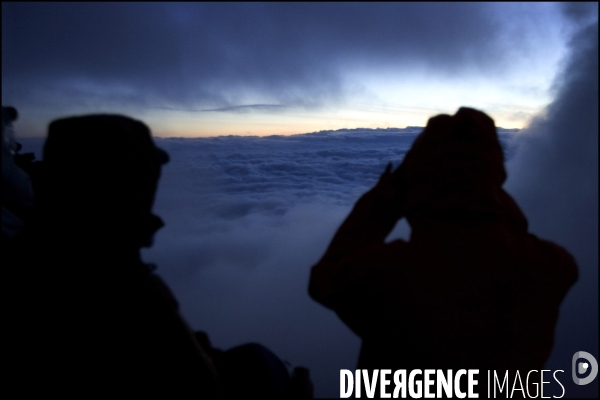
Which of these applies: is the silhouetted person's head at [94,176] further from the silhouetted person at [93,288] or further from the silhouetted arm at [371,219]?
the silhouetted arm at [371,219]

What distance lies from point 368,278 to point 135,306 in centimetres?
65

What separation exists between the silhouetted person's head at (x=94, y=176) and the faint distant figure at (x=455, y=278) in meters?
0.63

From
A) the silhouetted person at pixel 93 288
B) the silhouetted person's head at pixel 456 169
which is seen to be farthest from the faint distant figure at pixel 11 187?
the silhouetted person's head at pixel 456 169

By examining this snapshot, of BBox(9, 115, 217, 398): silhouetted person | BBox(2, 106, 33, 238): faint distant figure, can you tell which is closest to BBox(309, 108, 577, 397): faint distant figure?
BBox(9, 115, 217, 398): silhouetted person

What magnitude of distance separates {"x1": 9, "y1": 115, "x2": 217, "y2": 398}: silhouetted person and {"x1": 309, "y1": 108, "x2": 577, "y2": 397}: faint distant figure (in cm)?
50

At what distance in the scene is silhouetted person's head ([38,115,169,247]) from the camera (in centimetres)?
100

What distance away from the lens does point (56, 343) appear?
966mm

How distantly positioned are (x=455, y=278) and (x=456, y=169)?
36 cm

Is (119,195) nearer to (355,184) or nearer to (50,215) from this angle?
(50,215)

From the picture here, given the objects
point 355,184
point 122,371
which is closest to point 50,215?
point 122,371

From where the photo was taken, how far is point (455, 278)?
3.60 ft

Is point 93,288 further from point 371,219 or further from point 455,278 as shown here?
point 455,278

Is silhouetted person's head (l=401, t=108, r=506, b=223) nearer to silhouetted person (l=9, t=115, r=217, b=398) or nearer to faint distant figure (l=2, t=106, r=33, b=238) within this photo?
silhouetted person (l=9, t=115, r=217, b=398)

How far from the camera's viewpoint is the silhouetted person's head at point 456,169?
1.18 metres
